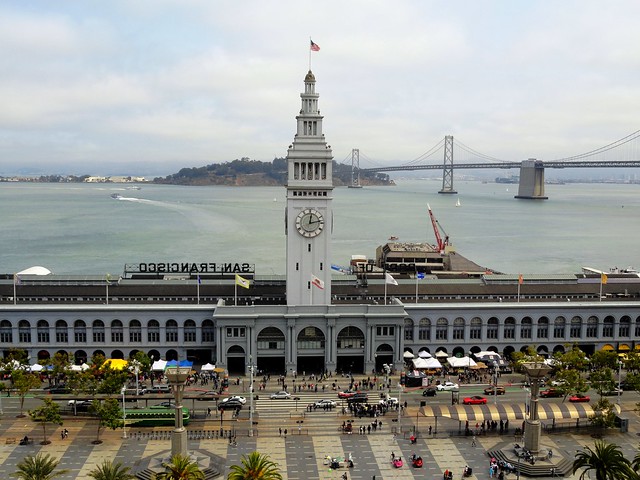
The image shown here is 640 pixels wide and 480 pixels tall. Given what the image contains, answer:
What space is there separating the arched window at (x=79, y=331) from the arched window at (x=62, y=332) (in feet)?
2.78

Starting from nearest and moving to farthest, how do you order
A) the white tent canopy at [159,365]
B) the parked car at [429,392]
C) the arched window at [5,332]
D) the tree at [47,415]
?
the tree at [47,415]
the parked car at [429,392]
the white tent canopy at [159,365]
the arched window at [5,332]

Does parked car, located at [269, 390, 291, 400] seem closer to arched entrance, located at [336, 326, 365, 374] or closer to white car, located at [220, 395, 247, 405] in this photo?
white car, located at [220, 395, 247, 405]

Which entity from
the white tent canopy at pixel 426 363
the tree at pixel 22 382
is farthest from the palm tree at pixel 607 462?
the tree at pixel 22 382

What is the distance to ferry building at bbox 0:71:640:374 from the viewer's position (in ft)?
247

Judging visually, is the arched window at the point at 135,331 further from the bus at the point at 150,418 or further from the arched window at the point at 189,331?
the bus at the point at 150,418

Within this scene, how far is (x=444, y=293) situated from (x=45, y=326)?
45413 millimetres

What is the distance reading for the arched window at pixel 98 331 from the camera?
78250 mm

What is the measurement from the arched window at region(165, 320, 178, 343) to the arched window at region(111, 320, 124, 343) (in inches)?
190

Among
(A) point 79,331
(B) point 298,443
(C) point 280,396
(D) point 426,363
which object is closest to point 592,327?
(D) point 426,363

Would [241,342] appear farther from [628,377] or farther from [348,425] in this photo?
[628,377]

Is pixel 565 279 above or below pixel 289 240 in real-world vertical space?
below

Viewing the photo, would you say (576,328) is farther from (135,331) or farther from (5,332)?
(5,332)

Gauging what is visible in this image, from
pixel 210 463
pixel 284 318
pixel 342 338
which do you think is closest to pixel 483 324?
pixel 342 338

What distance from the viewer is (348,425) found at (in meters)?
60.3
